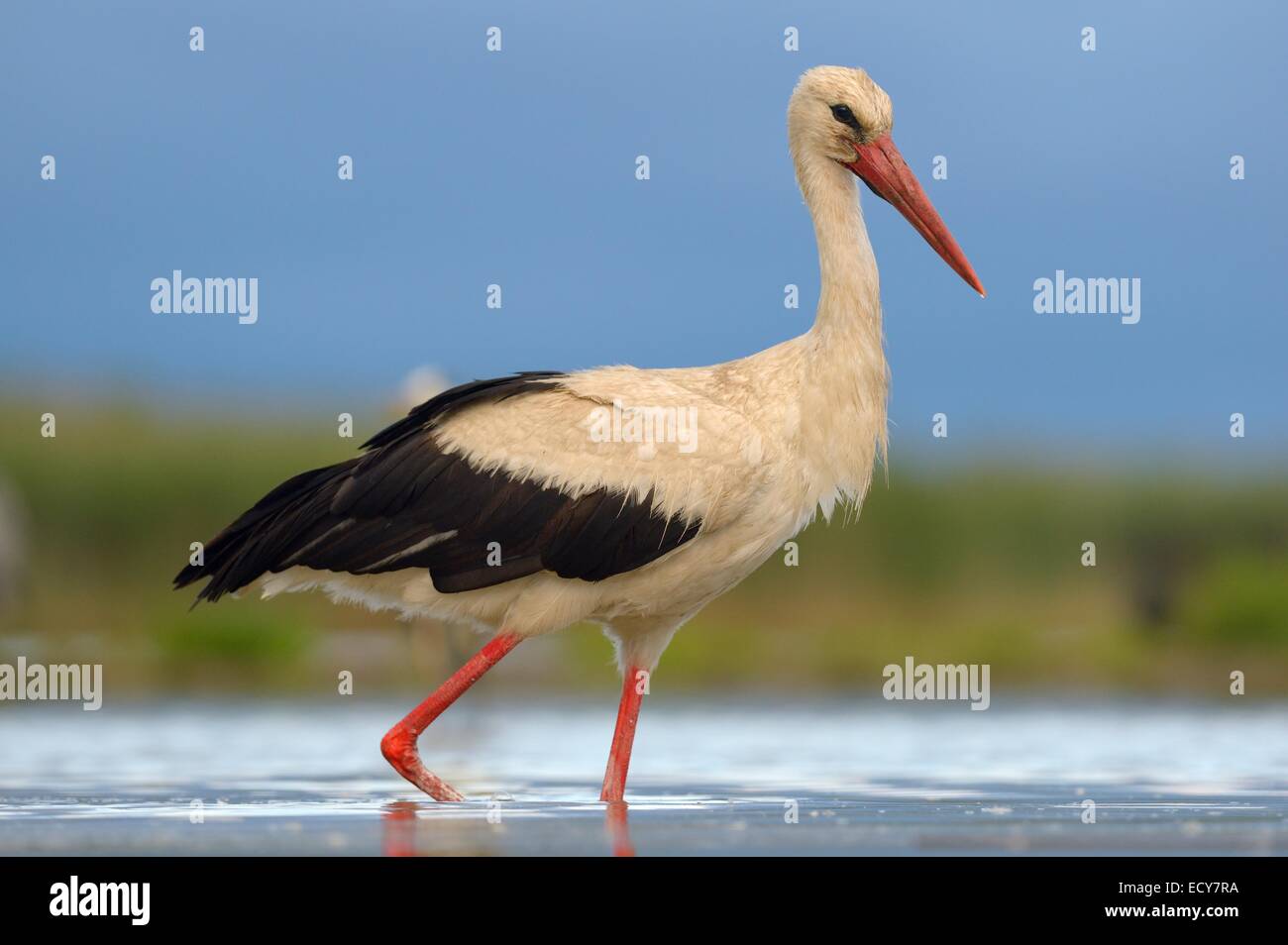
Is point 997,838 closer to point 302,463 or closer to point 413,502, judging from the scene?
point 413,502

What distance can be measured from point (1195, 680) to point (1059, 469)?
6774 mm

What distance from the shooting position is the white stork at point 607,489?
1014cm

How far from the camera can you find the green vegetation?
22.6 m

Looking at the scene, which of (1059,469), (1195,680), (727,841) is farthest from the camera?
(1059,469)

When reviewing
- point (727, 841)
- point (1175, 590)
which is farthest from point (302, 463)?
point (727, 841)

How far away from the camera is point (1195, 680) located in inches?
863

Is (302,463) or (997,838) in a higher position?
(302,463)

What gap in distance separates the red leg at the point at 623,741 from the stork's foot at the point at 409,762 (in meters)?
0.77

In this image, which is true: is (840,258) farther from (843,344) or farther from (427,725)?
(427,725)

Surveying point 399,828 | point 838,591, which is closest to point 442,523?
point 399,828

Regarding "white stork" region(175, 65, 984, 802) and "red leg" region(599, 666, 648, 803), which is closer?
"white stork" region(175, 65, 984, 802)

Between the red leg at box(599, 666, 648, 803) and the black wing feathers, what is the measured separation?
0.85 meters
